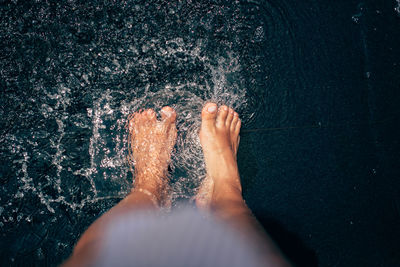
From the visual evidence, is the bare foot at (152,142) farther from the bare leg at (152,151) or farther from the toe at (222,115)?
the toe at (222,115)

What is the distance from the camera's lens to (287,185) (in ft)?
4.29

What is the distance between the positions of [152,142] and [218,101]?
41cm

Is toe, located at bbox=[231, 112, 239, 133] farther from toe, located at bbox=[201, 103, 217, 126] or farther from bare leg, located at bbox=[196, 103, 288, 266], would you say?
toe, located at bbox=[201, 103, 217, 126]

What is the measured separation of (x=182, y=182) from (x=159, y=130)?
0.30 meters

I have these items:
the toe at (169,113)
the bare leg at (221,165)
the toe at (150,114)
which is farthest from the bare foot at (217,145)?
the toe at (150,114)

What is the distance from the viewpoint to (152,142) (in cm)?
133

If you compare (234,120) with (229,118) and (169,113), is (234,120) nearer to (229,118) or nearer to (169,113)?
(229,118)

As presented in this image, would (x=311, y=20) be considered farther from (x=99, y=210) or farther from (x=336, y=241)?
(x=99, y=210)

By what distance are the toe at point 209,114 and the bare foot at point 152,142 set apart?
156 millimetres

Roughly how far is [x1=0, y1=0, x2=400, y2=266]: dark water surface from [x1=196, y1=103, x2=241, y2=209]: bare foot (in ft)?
0.18

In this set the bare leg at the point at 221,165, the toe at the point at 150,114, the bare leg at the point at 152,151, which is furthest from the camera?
the toe at the point at 150,114

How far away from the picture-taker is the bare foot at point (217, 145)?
4.07 feet

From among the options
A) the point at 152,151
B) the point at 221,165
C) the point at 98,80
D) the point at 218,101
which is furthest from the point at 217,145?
the point at 98,80

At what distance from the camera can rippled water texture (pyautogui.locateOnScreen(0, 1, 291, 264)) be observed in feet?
4.03
